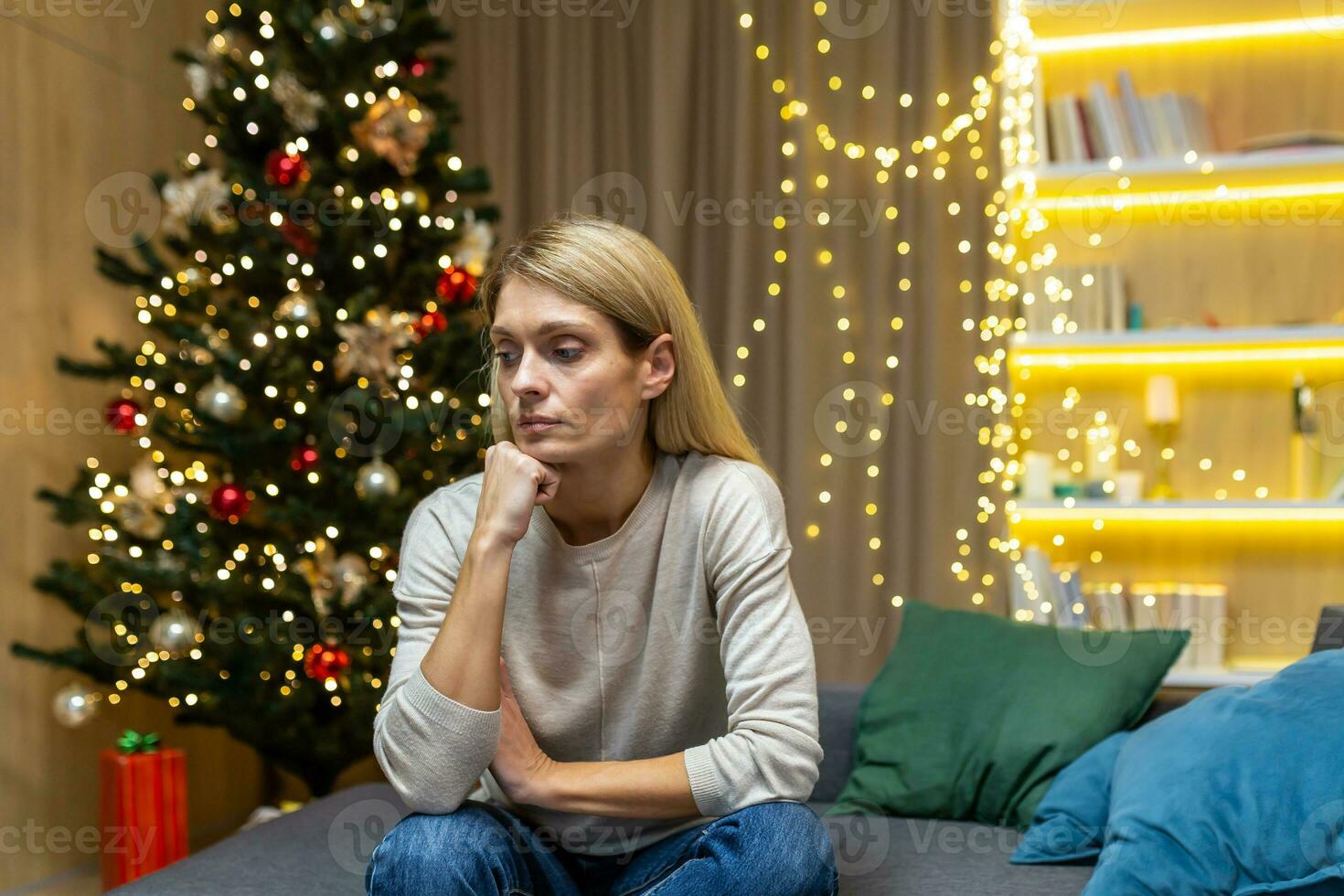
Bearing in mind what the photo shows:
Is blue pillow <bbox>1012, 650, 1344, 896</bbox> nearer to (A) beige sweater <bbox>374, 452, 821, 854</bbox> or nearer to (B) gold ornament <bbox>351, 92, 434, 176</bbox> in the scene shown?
(A) beige sweater <bbox>374, 452, 821, 854</bbox>

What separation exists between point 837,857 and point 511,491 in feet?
2.58

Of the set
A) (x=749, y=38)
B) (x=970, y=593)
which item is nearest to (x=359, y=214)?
(x=749, y=38)

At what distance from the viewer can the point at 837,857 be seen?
1757 millimetres

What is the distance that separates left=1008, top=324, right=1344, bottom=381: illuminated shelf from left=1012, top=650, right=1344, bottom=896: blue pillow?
1.56 m

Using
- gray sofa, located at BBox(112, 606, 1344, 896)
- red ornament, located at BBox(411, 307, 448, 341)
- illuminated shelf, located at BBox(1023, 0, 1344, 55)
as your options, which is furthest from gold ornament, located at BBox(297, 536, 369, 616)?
illuminated shelf, located at BBox(1023, 0, 1344, 55)

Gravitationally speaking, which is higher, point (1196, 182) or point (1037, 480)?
point (1196, 182)

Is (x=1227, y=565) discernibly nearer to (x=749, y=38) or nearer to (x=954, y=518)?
(x=954, y=518)

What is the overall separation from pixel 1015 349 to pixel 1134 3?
3.14 feet

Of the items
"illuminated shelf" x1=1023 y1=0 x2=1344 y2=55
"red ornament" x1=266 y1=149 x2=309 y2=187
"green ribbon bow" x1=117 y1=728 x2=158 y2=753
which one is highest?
"illuminated shelf" x1=1023 y1=0 x2=1344 y2=55

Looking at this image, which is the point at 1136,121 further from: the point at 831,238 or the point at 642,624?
the point at 642,624

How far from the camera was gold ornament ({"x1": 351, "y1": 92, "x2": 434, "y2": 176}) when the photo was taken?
108 inches

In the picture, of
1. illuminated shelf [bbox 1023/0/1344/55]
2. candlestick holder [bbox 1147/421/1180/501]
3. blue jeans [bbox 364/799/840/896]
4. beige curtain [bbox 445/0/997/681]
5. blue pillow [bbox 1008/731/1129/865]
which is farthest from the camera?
beige curtain [bbox 445/0/997/681]

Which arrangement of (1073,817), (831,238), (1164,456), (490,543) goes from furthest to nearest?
(831,238), (1164,456), (1073,817), (490,543)

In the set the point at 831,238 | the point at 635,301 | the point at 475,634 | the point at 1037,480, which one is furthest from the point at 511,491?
the point at 831,238
